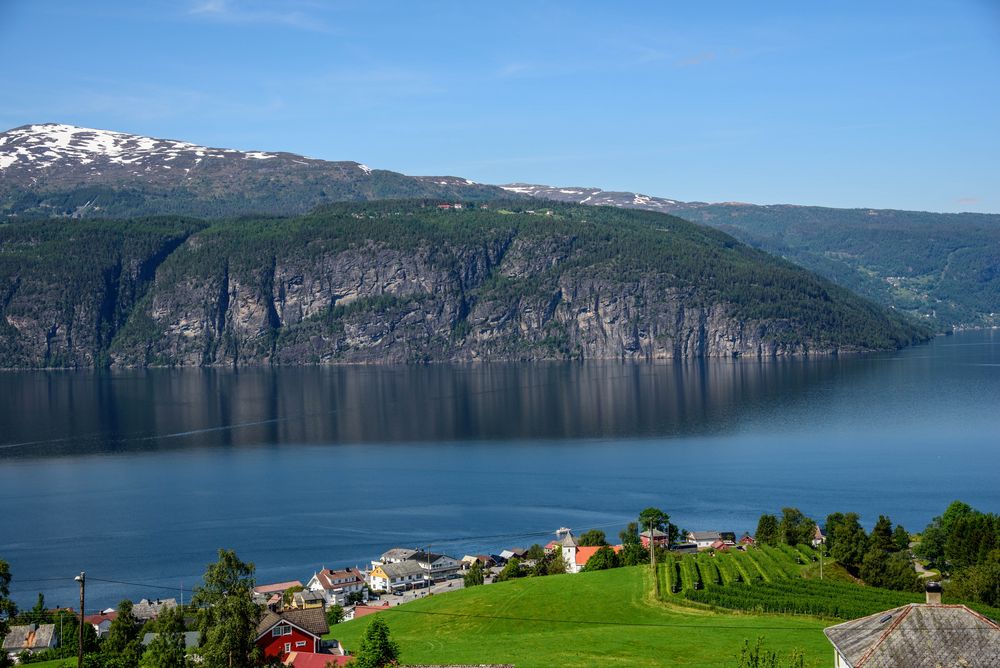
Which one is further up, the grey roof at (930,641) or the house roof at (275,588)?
the grey roof at (930,641)

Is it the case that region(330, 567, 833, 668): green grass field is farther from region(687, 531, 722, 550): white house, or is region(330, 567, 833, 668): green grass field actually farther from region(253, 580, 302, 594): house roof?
region(687, 531, 722, 550): white house

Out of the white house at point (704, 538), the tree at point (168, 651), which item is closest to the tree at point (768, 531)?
the white house at point (704, 538)

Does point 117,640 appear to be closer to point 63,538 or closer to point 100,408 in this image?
point 63,538

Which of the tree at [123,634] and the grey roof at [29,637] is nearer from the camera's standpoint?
the tree at [123,634]

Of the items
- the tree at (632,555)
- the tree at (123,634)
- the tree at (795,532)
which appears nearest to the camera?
the tree at (123,634)

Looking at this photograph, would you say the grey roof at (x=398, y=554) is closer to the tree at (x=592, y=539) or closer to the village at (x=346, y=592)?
the village at (x=346, y=592)

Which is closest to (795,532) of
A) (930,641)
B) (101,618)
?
(101,618)

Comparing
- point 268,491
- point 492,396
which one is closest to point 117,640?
point 268,491

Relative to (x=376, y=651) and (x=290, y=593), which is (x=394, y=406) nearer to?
(x=290, y=593)
